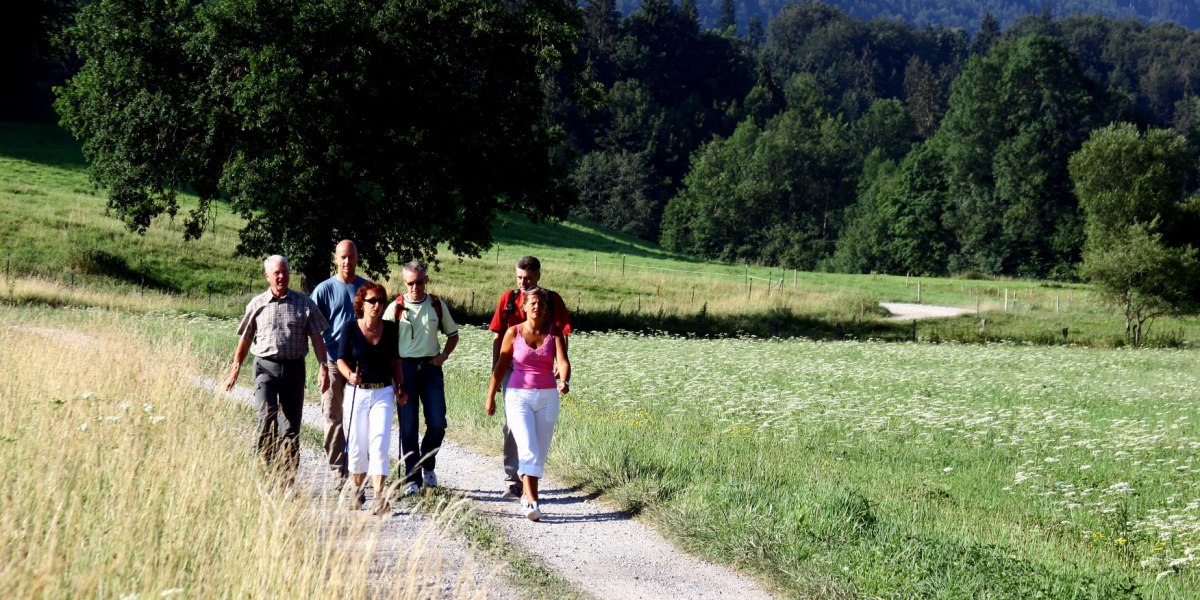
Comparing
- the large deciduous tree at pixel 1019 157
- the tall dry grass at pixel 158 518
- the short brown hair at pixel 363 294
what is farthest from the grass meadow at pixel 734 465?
the large deciduous tree at pixel 1019 157

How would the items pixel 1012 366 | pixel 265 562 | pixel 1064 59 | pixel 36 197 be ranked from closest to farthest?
1. pixel 265 562
2. pixel 1012 366
3. pixel 36 197
4. pixel 1064 59

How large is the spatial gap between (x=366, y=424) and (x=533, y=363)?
1636 mm

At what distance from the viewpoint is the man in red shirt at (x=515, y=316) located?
1023 cm

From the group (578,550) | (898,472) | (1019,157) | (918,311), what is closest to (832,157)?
Answer: (1019,157)

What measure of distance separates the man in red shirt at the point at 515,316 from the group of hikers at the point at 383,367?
0.01m

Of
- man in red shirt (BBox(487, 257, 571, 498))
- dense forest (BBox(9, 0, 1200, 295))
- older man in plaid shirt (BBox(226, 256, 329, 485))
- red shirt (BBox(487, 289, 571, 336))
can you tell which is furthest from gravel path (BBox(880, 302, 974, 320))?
older man in plaid shirt (BBox(226, 256, 329, 485))

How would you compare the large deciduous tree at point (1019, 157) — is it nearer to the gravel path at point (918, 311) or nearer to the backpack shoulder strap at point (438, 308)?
the gravel path at point (918, 311)

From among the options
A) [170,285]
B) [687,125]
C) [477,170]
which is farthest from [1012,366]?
[687,125]

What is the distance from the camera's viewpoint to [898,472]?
12.6m

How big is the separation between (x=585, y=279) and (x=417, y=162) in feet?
77.2

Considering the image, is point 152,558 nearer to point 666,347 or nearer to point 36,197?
point 666,347

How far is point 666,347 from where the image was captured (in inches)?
1213

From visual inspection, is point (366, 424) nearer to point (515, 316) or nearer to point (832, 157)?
point (515, 316)

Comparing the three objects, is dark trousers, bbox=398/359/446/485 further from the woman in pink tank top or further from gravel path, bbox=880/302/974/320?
gravel path, bbox=880/302/974/320
